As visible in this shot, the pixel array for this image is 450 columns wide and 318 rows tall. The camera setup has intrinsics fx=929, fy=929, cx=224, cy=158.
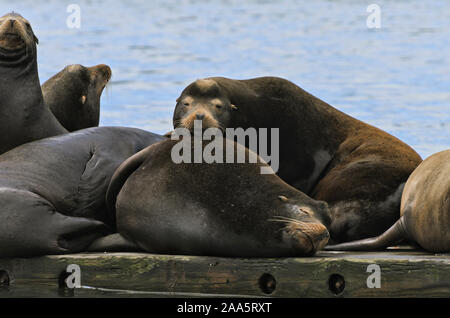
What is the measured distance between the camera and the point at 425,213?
4824 millimetres

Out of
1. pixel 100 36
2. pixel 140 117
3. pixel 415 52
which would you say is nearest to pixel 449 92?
pixel 415 52

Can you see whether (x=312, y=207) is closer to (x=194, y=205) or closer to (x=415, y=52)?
(x=194, y=205)

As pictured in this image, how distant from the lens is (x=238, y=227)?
4484 millimetres

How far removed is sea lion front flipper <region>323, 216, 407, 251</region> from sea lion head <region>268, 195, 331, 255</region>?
421mm

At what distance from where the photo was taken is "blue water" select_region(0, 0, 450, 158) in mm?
16734

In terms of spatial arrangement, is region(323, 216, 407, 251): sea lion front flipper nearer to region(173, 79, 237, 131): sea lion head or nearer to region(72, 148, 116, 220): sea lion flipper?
region(173, 79, 237, 131): sea lion head

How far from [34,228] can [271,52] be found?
1746cm

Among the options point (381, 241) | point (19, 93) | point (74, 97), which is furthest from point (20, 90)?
point (381, 241)

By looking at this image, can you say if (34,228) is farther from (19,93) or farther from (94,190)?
(19,93)

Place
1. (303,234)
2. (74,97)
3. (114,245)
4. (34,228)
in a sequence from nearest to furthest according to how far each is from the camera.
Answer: (303,234)
(34,228)
(114,245)
(74,97)

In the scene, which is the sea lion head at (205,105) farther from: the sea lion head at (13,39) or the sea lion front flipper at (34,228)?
the sea lion head at (13,39)

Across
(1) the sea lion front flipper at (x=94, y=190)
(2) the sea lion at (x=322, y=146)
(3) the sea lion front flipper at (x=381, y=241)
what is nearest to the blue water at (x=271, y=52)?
(2) the sea lion at (x=322, y=146)

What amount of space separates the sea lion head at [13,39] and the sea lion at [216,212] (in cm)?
130

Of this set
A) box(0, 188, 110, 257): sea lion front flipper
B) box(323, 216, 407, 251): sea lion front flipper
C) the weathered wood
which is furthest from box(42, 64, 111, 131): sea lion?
box(323, 216, 407, 251): sea lion front flipper
